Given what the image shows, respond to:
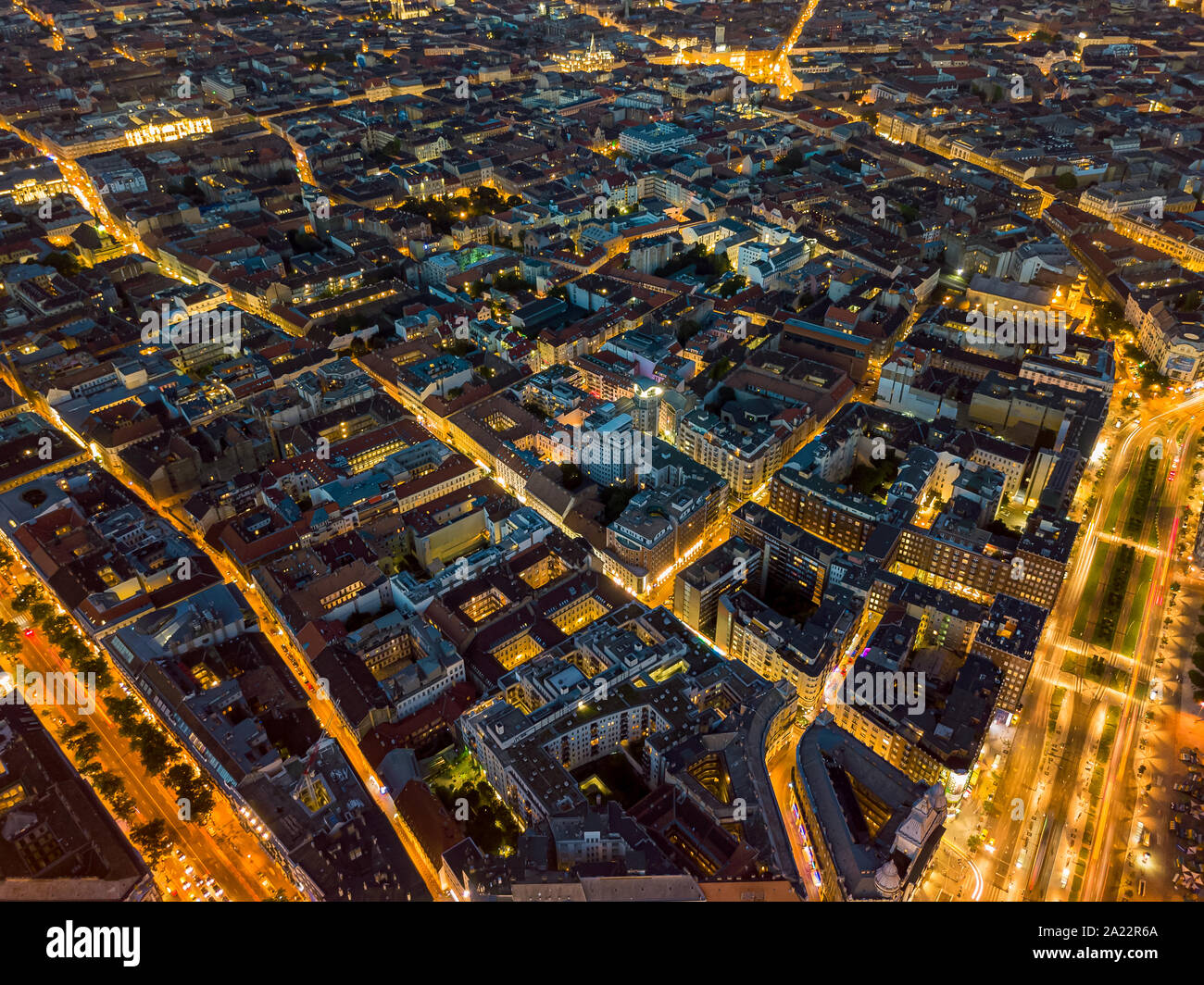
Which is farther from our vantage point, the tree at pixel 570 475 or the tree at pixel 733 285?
the tree at pixel 733 285

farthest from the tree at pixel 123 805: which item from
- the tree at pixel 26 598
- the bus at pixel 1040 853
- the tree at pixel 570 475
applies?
the bus at pixel 1040 853

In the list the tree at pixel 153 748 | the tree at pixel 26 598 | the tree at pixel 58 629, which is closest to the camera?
the tree at pixel 153 748

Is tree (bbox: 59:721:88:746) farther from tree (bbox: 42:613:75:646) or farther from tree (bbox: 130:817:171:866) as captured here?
tree (bbox: 130:817:171:866)

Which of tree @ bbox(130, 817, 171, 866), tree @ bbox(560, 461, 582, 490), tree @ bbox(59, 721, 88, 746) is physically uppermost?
tree @ bbox(560, 461, 582, 490)

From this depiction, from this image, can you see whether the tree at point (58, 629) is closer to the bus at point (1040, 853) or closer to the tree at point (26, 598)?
the tree at point (26, 598)

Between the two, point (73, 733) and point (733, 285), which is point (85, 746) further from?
point (733, 285)

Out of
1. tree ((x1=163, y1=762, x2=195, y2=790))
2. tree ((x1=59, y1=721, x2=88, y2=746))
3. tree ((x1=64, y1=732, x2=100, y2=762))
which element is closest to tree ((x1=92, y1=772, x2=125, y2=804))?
tree ((x1=64, y1=732, x2=100, y2=762))

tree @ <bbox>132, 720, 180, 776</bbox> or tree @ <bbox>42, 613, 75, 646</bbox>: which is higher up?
tree @ <bbox>42, 613, 75, 646</bbox>
